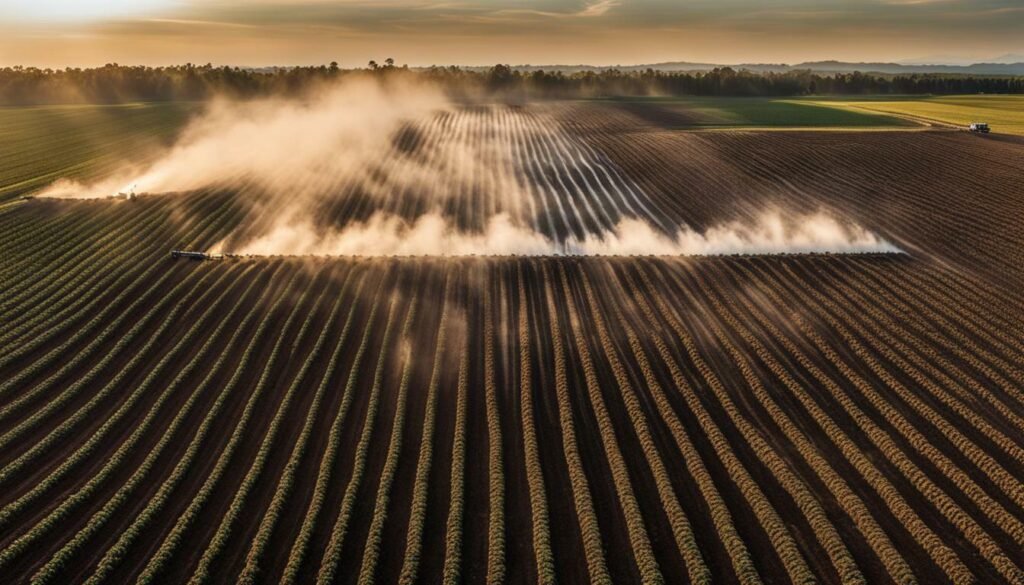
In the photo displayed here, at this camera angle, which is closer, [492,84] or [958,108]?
[958,108]

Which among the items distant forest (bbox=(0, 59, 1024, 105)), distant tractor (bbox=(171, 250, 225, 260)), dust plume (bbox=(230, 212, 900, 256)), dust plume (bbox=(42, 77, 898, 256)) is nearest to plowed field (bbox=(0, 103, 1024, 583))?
distant tractor (bbox=(171, 250, 225, 260))

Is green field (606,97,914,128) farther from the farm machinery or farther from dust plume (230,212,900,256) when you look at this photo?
the farm machinery

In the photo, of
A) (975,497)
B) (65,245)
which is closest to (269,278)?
(65,245)

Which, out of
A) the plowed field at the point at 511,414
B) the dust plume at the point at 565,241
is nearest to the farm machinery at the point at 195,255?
the plowed field at the point at 511,414

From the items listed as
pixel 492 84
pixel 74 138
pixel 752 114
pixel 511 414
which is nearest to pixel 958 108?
pixel 752 114

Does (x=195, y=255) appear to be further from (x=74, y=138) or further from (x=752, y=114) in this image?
(x=752, y=114)

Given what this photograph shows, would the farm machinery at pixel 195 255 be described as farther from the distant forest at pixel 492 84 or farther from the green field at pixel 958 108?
the distant forest at pixel 492 84
